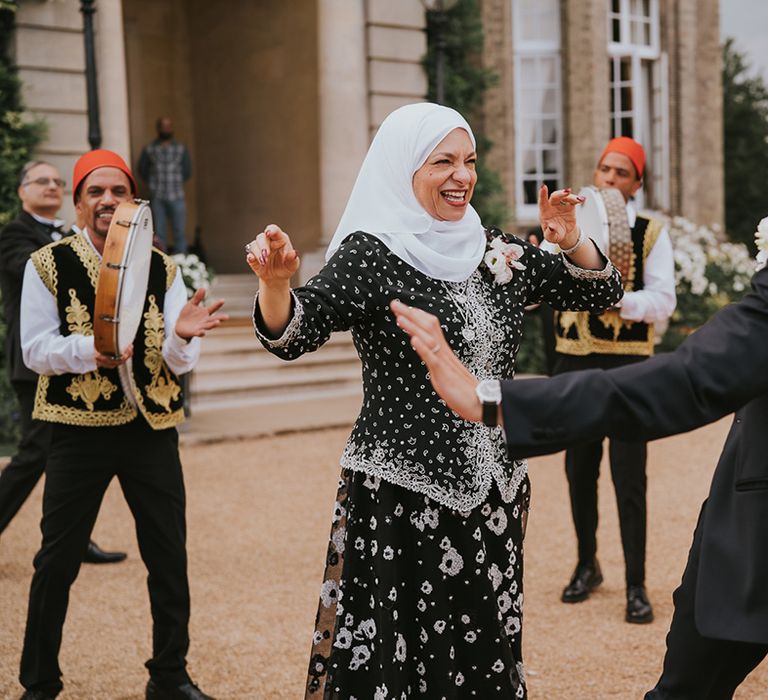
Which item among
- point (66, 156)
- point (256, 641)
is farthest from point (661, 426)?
point (66, 156)

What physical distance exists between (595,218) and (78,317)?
92.0 inches

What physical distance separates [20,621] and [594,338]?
9.59 feet

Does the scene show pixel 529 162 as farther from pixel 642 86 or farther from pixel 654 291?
pixel 654 291

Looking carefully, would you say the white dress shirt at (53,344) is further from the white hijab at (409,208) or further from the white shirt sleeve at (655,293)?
the white shirt sleeve at (655,293)

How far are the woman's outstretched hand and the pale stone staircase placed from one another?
7.28 metres

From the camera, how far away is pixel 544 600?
5074 millimetres

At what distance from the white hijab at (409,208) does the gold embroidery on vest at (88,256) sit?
1.18m

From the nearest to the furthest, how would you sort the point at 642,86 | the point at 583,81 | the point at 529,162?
the point at 583,81 < the point at 529,162 < the point at 642,86

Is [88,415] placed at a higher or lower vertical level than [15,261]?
lower

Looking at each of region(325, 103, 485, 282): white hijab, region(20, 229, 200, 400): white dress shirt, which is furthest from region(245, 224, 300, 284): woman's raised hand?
region(20, 229, 200, 400): white dress shirt

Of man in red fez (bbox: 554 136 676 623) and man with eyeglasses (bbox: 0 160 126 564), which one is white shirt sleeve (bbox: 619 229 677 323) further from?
man with eyeglasses (bbox: 0 160 126 564)

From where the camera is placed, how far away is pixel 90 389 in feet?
12.3

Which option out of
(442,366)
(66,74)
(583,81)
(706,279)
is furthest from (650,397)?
(583,81)

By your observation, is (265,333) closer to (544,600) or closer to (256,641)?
(256,641)
